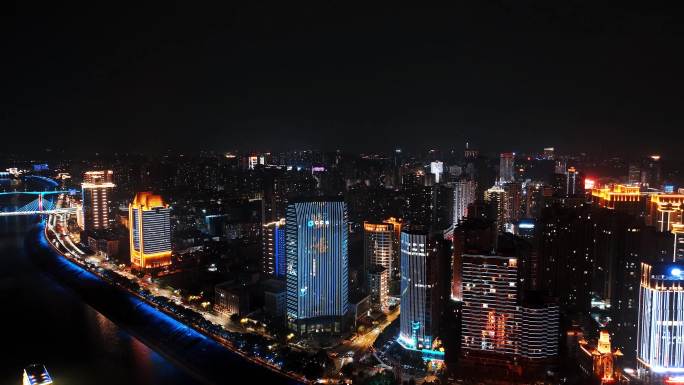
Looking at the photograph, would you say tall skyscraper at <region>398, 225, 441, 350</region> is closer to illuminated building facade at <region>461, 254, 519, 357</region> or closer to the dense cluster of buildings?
the dense cluster of buildings

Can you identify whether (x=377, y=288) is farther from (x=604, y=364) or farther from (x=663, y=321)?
(x=663, y=321)

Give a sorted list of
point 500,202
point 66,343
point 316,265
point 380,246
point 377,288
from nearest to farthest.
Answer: point 66,343, point 316,265, point 377,288, point 380,246, point 500,202

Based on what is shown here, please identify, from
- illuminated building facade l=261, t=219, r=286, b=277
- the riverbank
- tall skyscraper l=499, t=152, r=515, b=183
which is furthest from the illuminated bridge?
tall skyscraper l=499, t=152, r=515, b=183

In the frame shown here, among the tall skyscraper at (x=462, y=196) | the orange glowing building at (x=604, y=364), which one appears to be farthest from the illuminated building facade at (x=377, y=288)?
the tall skyscraper at (x=462, y=196)

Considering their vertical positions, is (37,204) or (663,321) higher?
(37,204)

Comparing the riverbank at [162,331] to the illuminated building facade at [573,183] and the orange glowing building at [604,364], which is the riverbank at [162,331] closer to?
the orange glowing building at [604,364]

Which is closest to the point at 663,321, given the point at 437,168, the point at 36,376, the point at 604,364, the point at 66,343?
the point at 604,364

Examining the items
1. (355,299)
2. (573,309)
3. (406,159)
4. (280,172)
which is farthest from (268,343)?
(406,159)
